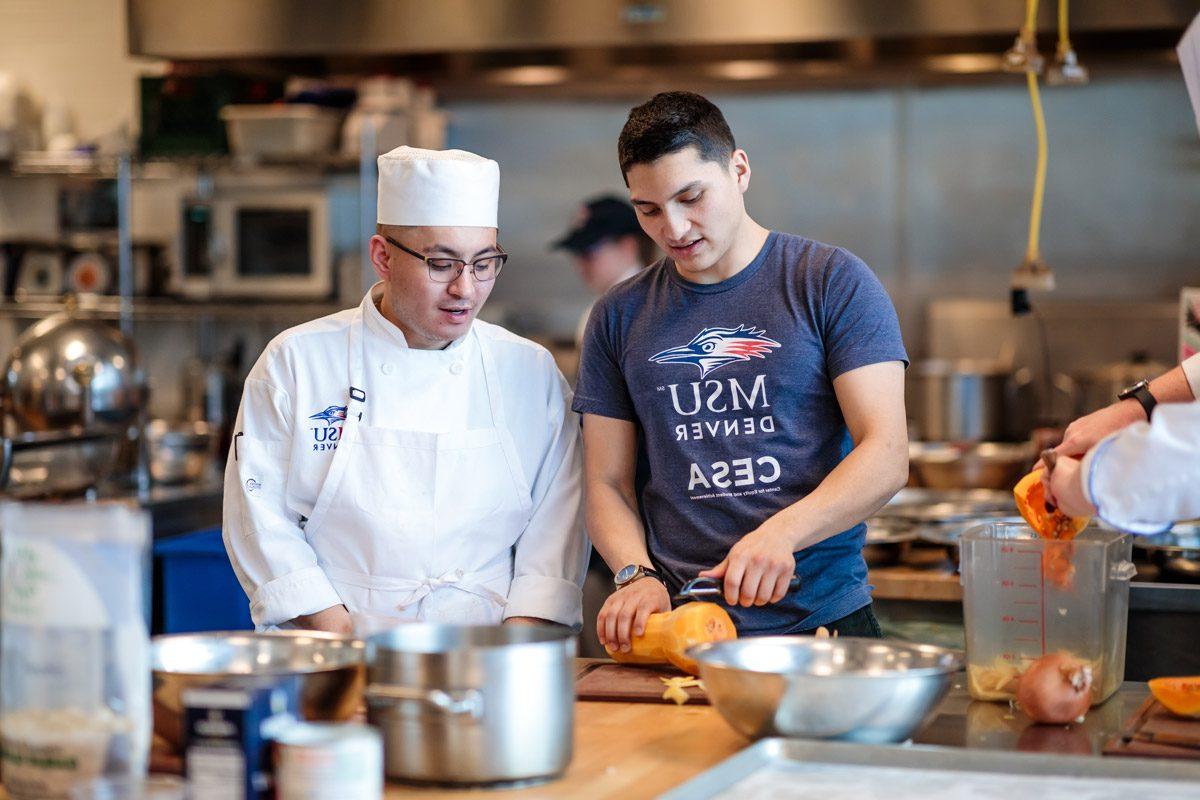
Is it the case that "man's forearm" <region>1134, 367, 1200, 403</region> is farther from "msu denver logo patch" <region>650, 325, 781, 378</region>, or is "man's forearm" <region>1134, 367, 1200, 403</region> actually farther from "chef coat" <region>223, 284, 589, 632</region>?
"chef coat" <region>223, 284, 589, 632</region>

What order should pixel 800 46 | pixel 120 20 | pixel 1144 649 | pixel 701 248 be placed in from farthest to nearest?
pixel 120 20 → pixel 800 46 → pixel 1144 649 → pixel 701 248

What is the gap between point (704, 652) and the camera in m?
1.72

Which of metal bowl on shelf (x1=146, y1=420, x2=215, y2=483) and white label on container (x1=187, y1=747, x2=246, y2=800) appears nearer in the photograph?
white label on container (x1=187, y1=747, x2=246, y2=800)

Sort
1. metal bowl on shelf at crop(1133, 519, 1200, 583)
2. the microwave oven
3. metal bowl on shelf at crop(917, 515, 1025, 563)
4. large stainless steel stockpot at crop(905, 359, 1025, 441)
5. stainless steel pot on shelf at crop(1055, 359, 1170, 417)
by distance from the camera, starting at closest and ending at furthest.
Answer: metal bowl on shelf at crop(1133, 519, 1200, 583) < metal bowl on shelf at crop(917, 515, 1025, 563) < stainless steel pot on shelf at crop(1055, 359, 1170, 417) < large stainless steel stockpot at crop(905, 359, 1025, 441) < the microwave oven

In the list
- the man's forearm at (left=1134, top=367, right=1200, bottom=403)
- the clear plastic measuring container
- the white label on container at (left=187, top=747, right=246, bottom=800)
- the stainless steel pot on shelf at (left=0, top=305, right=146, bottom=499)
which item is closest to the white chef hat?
the clear plastic measuring container

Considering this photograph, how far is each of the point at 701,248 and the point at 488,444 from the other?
47 centimetres

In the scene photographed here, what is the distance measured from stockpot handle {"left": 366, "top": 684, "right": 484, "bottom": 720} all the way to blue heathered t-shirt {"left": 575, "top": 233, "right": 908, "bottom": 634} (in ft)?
2.87

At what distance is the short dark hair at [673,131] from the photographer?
219cm

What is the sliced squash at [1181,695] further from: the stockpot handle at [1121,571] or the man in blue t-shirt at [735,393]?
the man in blue t-shirt at [735,393]

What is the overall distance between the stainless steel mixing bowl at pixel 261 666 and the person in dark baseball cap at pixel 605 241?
3062 mm

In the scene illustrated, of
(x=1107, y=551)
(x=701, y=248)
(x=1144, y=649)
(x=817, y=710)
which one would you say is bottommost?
(x=1144, y=649)

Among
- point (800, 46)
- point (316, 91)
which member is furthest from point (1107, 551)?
point (316, 91)

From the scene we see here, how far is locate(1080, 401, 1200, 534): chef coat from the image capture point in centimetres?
153

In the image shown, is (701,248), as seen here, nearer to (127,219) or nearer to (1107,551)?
(1107,551)
